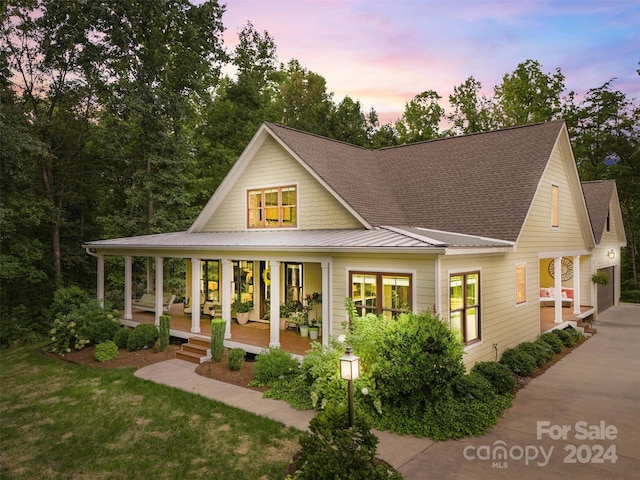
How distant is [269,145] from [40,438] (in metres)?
10.5

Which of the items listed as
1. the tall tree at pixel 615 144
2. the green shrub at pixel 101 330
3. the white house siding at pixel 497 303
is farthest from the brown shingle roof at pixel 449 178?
the tall tree at pixel 615 144

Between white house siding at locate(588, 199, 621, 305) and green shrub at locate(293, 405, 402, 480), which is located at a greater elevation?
white house siding at locate(588, 199, 621, 305)

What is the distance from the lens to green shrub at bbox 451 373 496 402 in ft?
26.8

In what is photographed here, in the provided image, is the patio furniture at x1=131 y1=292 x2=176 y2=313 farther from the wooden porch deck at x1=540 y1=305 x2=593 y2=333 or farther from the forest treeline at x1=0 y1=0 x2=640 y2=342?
the wooden porch deck at x1=540 y1=305 x2=593 y2=333

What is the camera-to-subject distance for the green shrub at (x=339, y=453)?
5.00 metres

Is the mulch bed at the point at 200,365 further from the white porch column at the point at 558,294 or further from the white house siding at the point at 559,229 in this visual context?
the white house siding at the point at 559,229

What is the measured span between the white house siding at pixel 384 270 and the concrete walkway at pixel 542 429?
2.66 meters

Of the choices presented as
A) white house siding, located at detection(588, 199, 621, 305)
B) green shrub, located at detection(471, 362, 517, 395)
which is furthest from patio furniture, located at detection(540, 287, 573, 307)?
green shrub, located at detection(471, 362, 517, 395)

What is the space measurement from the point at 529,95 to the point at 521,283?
27800 millimetres

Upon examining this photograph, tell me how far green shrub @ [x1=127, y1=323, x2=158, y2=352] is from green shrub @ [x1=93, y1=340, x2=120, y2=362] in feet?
1.51

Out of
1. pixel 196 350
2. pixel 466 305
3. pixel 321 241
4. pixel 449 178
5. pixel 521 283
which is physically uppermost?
pixel 449 178

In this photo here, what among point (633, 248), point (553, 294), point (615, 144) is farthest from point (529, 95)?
point (553, 294)

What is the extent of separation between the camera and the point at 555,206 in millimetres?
14750

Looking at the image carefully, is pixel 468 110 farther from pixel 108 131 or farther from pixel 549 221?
pixel 108 131
